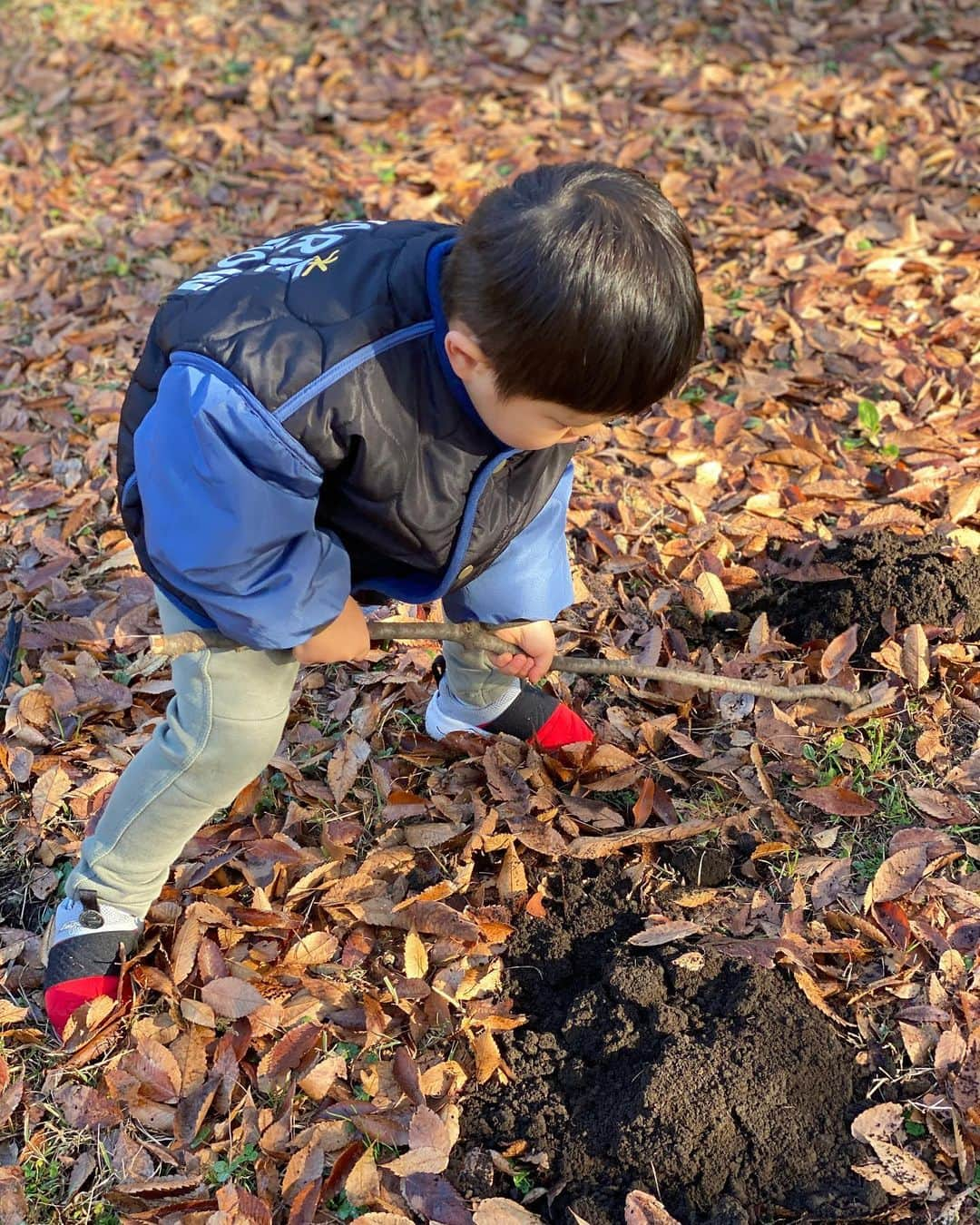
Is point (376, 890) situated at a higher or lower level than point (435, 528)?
lower

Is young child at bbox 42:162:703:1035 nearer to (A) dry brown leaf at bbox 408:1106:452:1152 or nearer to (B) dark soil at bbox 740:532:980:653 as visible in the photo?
(A) dry brown leaf at bbox 408:1106:452:1152

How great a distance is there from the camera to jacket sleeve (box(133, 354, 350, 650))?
1877mm

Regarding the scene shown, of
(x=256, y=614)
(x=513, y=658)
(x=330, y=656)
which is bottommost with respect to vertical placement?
(x=513, y=658)

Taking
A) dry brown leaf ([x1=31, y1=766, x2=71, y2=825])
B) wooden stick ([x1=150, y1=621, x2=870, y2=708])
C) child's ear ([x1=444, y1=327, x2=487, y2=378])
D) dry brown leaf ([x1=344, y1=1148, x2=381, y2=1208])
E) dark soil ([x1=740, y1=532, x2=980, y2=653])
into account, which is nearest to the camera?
child's ear ([x1=444, y1=327, x2=487, y2=378])

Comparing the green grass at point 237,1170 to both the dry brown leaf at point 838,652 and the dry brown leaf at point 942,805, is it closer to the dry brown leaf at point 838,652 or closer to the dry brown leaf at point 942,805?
the dry brown leaf at point 942,805

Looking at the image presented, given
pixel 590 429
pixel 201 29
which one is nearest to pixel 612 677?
pixel 590 429

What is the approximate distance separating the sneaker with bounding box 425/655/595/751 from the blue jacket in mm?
890

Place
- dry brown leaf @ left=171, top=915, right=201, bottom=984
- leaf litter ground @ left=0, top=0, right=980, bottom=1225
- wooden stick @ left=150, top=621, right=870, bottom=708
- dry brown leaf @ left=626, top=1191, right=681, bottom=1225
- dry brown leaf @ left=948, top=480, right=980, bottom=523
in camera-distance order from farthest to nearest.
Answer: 1. dry brown leaf @ left=948, top=480, right=980, bottom=523
2. dry brown leaf @ left=171, top=915, right=201, bottom=984
3. wooden stick @ left=150, top=621, right=870, bottom=708
4. leaf litter ground @ left=0, top=0, right=980, bottom=1225
5. dry brown leaf @ left=626, top=1191, right=681, bottom=1225

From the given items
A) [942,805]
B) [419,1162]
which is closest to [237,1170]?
[419,1162]

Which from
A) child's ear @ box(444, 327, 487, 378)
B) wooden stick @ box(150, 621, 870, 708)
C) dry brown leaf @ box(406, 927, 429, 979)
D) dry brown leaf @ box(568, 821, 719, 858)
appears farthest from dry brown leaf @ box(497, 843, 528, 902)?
child's ear @ box(444, 327, 487, 378)

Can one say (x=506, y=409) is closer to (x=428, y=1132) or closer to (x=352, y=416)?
(x=352, y=416)

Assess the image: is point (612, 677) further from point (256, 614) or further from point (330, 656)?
point (256, 614)

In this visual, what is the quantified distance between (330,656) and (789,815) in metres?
1.26

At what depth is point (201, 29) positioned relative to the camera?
6863 millimetres
